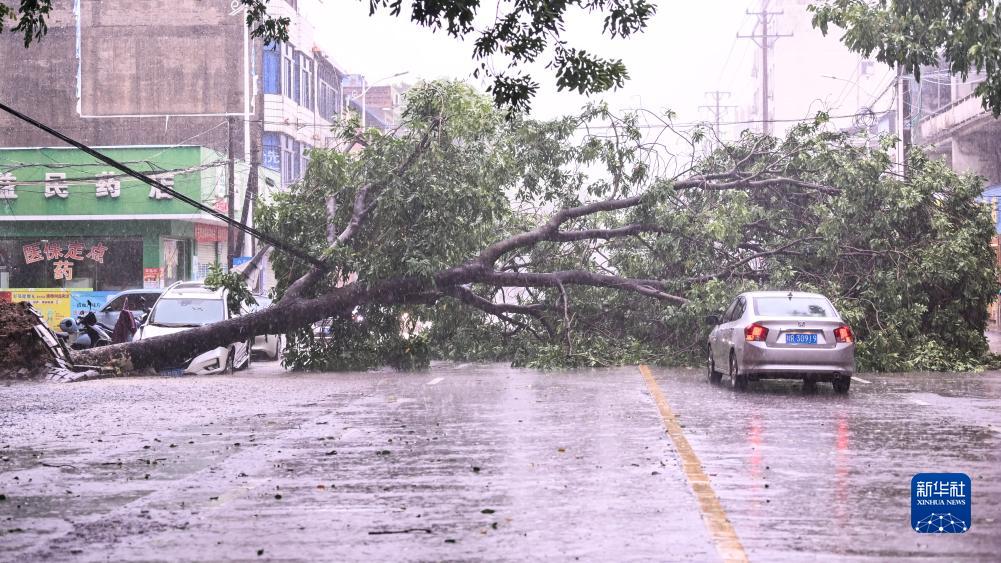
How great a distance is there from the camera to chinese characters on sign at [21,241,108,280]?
140 ft

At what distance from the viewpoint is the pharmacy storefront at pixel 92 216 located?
41.6m

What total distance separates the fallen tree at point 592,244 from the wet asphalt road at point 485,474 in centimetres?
599

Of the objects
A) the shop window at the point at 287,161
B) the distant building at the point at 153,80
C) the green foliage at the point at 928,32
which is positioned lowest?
the green foliage at the point at 928,32

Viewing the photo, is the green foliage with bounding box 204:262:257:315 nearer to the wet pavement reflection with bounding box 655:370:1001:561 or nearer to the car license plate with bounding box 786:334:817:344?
the wet pavement reflection with bounding box 655:370:1001:561

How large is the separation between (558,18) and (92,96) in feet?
136

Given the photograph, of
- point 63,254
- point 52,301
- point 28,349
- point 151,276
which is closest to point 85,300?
point 52,301

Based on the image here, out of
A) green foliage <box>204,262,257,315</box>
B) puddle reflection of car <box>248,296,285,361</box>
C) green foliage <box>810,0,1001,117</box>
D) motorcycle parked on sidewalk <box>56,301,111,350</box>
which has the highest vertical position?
green foliage <box>810,0,1001,117</box>

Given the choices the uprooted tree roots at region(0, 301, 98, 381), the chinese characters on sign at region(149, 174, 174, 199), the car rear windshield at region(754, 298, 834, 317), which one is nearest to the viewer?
the car rear windshield at region(754, 298, 834, 317)

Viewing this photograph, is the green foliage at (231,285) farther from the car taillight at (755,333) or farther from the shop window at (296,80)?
the shop window at (296,80)

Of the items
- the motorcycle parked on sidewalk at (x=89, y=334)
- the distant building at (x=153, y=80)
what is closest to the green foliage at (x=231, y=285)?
the motorcycle parked on sidewalk at (x=89, y=334)

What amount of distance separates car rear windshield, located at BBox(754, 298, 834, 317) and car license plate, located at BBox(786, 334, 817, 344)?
0.51m

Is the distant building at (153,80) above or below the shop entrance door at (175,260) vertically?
above

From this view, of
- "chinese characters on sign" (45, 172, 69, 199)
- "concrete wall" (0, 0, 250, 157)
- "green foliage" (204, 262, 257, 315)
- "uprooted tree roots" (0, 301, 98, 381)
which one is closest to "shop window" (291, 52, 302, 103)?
"concrete wall" (0, 0, 250, 157)

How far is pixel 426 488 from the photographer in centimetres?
912
